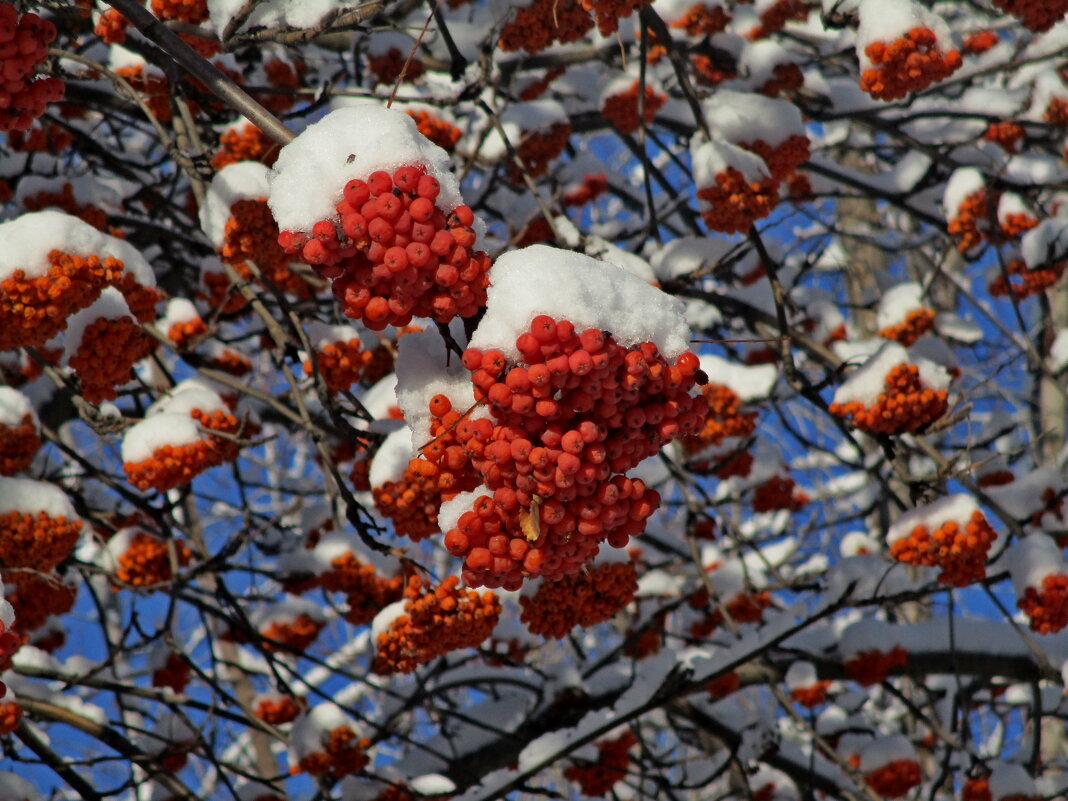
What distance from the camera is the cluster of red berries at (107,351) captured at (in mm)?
2791

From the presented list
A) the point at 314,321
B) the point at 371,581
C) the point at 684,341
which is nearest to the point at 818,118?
the point at 314,321

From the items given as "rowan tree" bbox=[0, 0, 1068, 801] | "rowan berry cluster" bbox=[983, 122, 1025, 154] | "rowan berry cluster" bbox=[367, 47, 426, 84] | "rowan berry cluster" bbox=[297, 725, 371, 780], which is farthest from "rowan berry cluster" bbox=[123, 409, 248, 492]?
"rowan berry cluster" bbox=[983, 122, 1025, 154]

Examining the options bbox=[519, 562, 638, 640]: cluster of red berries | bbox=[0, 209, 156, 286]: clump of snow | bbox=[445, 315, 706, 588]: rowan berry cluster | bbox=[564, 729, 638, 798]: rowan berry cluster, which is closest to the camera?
bbox=[445, 315, 706, 588]: rowan berry cluster

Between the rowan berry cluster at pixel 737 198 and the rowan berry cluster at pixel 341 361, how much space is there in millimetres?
1319

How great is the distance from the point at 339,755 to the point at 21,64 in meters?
3.02

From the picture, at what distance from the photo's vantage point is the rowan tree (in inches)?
61.3

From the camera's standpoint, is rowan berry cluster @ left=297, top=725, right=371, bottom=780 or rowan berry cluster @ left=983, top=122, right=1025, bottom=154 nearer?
rowan berry cluster @ left=297, top=725, right=371, bottom=780

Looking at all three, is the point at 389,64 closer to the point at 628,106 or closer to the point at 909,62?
the point at 628,106

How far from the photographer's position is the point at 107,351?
2.79 m

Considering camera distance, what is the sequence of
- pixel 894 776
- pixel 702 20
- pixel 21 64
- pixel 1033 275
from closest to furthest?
pixel 21 64
pixel 702 20
pixel 894 776
pixel 1033 275

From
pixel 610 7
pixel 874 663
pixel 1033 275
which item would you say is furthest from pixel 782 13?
pixel 874 663

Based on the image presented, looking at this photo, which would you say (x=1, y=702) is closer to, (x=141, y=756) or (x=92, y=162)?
(x=141, y=756)

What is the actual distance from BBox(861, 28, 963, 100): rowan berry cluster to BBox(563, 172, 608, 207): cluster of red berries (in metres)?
2.72

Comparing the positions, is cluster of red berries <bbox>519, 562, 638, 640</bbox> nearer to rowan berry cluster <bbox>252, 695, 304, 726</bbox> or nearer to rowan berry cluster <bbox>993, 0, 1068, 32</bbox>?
rowan berry cluster <bbox>252, 695, 304, 726</bbox>
